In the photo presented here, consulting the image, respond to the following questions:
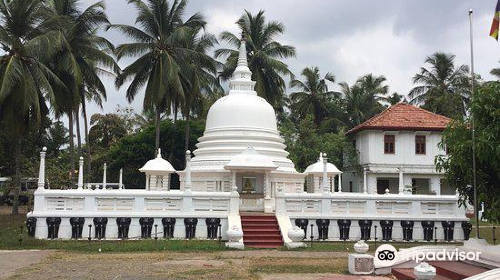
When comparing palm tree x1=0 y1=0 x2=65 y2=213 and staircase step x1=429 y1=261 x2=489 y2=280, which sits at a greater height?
palm tree x1=0 y1=0 x2=65 y2=213

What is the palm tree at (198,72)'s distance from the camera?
41.4 metres

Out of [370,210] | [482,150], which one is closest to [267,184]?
[370,210]

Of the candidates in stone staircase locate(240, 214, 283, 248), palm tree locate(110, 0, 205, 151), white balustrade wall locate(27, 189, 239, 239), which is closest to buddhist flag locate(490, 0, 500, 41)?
stone staircase locate(240, 214, 283, 248)

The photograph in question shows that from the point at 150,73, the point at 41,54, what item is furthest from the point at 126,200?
the point at 150,73

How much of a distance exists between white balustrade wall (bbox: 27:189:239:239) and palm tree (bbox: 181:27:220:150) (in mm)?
18916

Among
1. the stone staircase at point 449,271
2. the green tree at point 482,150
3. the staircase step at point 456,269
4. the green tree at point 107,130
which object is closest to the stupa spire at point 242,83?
the green tree at point 482,150

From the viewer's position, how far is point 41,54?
100ft

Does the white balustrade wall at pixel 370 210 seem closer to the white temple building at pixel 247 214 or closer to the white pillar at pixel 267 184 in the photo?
the white temple building at pixel 247 214

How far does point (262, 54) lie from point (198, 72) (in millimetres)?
6288

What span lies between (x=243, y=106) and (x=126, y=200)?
11.0m

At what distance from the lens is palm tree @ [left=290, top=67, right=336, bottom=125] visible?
6072cm

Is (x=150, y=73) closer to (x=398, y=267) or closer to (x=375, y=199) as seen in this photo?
(x=375, y=199)

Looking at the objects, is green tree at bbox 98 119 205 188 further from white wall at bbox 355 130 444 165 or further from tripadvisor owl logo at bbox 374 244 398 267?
tripadvisor owl logo at bbox 374 244 398 267

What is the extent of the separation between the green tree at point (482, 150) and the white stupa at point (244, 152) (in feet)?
35.7
